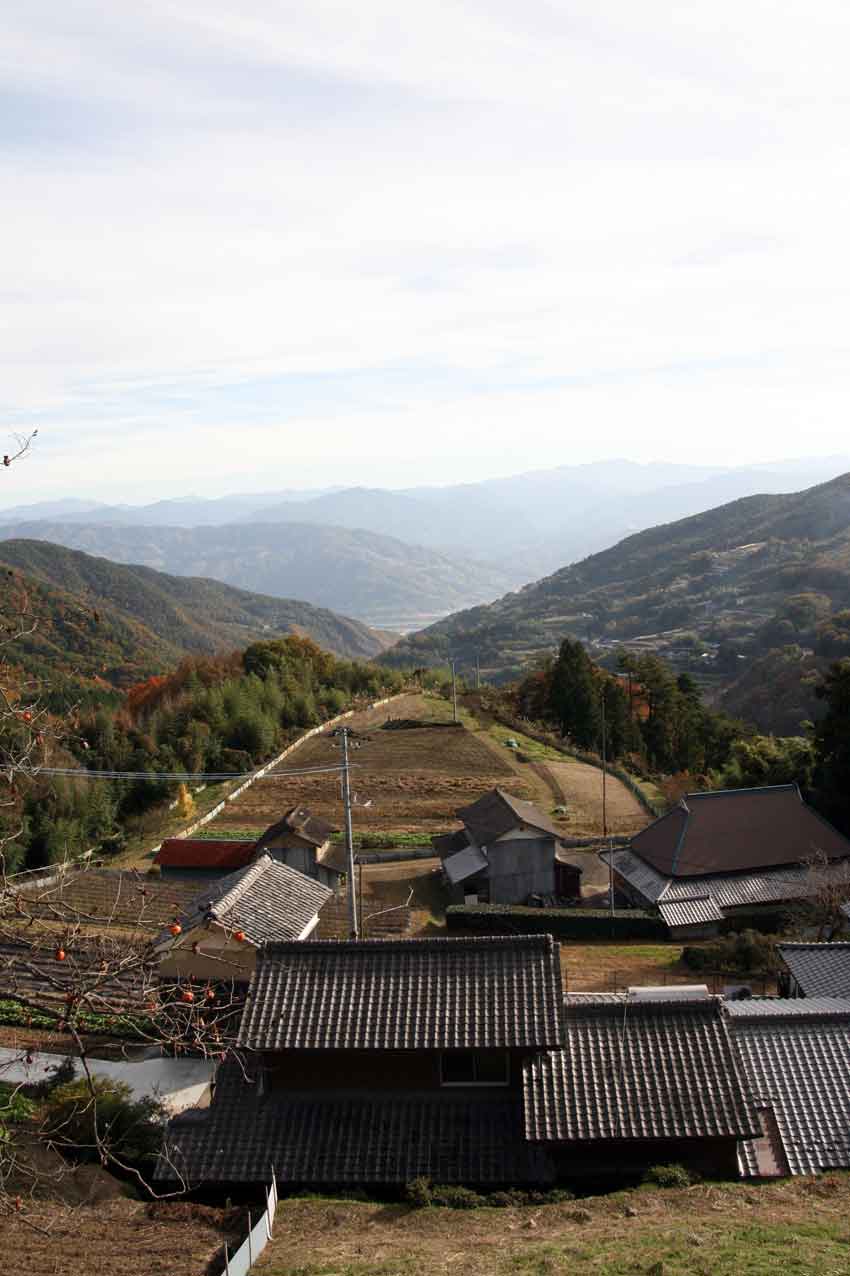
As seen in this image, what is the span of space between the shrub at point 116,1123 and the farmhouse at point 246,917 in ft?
7.39

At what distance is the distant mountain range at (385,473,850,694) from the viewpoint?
107 meters

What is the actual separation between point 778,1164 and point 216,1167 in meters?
5.74

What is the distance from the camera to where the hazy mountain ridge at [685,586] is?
11281 cm

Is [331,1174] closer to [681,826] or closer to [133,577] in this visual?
[681,826]

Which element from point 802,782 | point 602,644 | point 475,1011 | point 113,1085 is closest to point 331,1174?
point 475,1011

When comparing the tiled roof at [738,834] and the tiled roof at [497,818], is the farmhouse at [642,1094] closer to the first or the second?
the tiled roof at [738,834]

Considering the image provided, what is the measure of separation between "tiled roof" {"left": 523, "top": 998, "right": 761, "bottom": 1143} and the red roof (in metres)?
19.5

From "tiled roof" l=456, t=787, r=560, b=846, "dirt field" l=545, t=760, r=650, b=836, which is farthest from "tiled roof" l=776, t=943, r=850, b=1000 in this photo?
"dirt field" l=545, t=760, r=650, b=836

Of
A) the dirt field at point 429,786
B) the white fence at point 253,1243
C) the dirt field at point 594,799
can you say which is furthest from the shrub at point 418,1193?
the dirt field at point 594,799

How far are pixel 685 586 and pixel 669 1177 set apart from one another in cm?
12907

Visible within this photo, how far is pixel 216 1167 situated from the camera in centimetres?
1051

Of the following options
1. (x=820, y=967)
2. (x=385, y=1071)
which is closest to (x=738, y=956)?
(x=820, y=967)

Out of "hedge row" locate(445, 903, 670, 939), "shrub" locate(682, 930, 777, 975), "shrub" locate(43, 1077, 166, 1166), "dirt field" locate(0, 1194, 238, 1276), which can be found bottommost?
"hedge row" locate(445, 903, 670, 939)

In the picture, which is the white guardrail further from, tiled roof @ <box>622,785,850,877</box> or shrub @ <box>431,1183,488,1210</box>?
shrub @ <box>431,1183,488,1210</box>
